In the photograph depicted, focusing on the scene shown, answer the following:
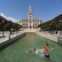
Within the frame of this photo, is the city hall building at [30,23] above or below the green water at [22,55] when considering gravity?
above

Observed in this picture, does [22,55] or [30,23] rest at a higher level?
[30,23]

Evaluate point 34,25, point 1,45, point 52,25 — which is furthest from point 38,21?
point 1,45

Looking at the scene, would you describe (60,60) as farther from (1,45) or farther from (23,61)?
(1,45)

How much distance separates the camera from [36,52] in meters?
18.7

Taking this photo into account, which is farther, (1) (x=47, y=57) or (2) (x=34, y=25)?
(2) (x=34, y=25)

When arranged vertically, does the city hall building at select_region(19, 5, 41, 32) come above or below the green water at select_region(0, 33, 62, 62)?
above

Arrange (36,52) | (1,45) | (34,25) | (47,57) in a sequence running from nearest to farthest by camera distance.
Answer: (47,57)
(36,52)
(1,45)
(34,25)

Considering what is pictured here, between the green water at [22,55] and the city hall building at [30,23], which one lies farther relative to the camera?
the city hall building at [30,23]

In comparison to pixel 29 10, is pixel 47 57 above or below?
below

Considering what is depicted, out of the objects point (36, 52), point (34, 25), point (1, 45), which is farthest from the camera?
point (34, 25)

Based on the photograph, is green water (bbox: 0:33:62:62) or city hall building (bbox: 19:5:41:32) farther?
city hall building (bbox: 19:5:41:32)

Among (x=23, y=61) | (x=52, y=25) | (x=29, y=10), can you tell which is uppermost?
(x=29, y=10)

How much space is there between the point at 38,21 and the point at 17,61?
464 feet

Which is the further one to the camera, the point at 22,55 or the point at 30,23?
the point at 30,23
